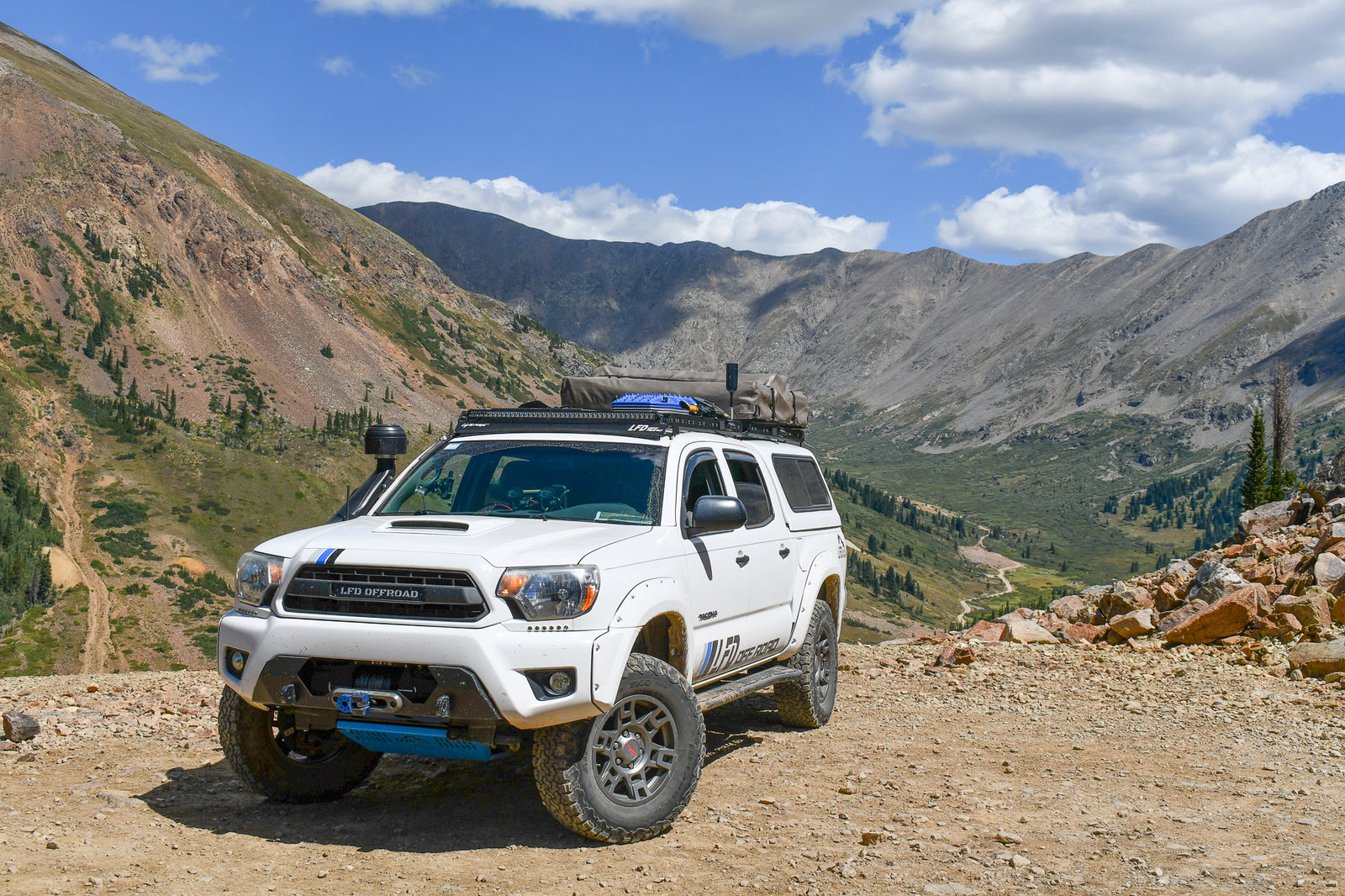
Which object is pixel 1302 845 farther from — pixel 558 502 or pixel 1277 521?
pixel 1277 521

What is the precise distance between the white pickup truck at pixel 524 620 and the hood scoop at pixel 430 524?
0.02 meters

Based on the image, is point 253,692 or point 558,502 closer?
point 253,692

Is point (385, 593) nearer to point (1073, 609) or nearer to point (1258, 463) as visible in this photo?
point (1073, 609)

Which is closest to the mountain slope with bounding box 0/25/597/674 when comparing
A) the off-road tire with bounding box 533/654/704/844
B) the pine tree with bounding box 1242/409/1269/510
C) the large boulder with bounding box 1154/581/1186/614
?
the pine tree with bounding box 1242/409/1269/510

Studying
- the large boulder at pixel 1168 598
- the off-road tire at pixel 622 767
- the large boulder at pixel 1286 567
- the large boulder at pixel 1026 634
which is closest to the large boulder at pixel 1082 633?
the large boulder at pixel 1026 634

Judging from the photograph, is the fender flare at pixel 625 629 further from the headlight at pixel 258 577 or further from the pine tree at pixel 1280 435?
the pine tree at pixel 1280 435

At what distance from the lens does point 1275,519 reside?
21031mm

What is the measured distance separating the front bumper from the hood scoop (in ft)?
2.99

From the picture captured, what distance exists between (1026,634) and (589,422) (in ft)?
30.1

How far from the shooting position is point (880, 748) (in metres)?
9.10

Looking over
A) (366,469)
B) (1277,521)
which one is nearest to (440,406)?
(366,469)

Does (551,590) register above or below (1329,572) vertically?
above

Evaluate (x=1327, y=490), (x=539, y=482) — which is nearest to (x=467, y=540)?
(x=539, y=482)

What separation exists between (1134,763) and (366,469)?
148m
